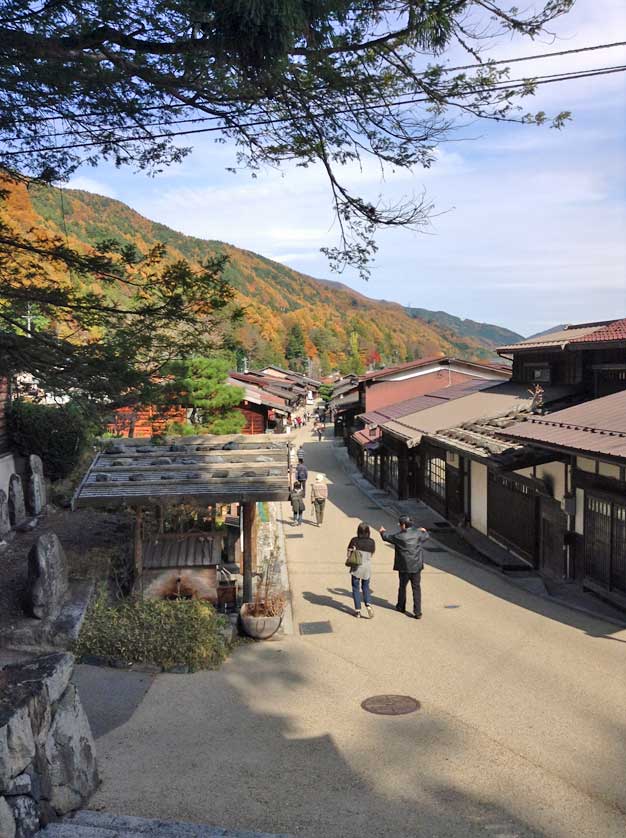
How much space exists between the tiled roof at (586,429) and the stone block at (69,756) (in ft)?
24.3

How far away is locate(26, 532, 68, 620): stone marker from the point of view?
9609mm

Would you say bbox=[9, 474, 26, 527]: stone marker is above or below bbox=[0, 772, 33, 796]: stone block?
below

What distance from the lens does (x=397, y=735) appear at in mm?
7383

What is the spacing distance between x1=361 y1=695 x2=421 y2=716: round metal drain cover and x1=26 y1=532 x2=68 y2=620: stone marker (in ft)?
13.9

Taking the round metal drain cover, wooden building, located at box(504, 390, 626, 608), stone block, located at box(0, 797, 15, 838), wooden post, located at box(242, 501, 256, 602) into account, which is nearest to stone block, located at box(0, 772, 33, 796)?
stone block, located at box(0, 797, 15, 838)

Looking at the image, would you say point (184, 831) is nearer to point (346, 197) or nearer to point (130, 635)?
point (130, 635)

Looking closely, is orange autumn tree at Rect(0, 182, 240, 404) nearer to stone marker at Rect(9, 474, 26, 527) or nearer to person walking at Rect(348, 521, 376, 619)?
person walking at Rect(348, 521, 376, 619)

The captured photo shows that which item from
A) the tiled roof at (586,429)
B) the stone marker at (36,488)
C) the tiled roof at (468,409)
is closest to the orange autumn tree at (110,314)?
the tiled roof at (586,429)

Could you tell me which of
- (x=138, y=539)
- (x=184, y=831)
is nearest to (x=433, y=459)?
(x=138, y=539)

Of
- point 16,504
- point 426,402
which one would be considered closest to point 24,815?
point 16,504

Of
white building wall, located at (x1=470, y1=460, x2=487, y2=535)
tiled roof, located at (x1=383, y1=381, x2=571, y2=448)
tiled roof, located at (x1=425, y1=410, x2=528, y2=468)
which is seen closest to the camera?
tiled roof, located at (x1=425, y1=410, x2=528, y2=468)

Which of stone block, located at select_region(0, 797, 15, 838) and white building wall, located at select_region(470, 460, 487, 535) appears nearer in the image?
stone block, located at select_region(0, 797, 15, 838)

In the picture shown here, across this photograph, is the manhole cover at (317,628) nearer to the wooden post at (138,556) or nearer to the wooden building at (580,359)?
the wooden post at (138,556)

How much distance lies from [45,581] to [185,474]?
2.86 metres
